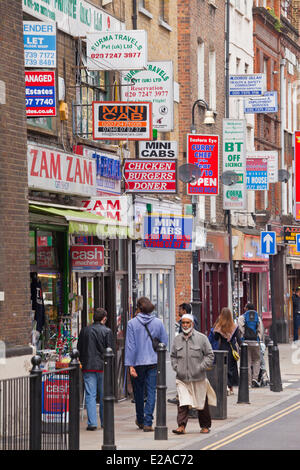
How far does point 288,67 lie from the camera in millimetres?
48906

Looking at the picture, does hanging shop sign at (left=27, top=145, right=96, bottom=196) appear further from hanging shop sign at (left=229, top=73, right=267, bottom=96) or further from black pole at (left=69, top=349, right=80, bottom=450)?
hanging shop sign at (left=229, top=73, right=267, bottom=96)

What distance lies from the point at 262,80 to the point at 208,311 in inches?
263

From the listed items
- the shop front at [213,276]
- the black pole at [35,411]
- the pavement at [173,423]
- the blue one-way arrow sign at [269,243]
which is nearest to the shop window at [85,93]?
the pavement at [173,423]

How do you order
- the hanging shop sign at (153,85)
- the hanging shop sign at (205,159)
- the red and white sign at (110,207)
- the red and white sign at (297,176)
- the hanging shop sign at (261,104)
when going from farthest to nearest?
1. the red and white sign at (297,176)
2. the hanging shop sign at (261,104)
3. the hanging shop sign at (205,159)
4. the hanging shop sign at (153,85)
5. the red and white sign at (110,207)

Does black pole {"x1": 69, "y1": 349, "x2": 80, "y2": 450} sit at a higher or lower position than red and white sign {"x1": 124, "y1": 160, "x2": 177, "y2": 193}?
lower

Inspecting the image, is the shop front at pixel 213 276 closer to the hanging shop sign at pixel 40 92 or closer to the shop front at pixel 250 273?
the shop front at pixel 250 273

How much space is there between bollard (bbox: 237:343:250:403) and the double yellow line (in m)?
0.87

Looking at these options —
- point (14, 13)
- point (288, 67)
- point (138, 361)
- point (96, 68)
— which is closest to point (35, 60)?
point (14, 13)

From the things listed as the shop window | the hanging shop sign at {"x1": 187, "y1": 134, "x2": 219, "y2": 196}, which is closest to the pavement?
the hanging shop sign at {"x1": 187, "y1": 134, "x2": 219, "y2": 196}

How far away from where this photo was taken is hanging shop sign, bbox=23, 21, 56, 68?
60.1 feet

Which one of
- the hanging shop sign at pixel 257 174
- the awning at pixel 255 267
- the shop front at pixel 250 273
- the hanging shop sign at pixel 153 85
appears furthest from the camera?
the awning at pixel 255 267

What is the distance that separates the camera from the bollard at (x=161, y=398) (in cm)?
1642

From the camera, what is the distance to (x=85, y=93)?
883 inches

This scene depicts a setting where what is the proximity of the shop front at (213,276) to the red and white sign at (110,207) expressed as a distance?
10221mm
